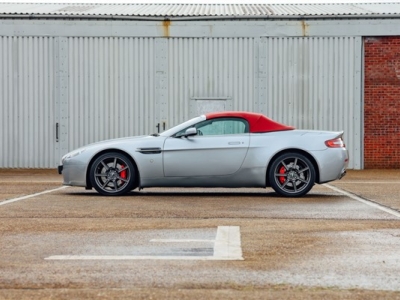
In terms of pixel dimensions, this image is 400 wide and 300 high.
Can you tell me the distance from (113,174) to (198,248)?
247 inches

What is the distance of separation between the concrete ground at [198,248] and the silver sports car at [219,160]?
0.52 m

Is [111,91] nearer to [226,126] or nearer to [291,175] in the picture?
[226,126]

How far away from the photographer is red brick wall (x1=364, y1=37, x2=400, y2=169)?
25750mm

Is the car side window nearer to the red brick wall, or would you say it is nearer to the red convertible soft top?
the red convertible soft top

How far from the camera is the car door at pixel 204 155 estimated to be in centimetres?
1358

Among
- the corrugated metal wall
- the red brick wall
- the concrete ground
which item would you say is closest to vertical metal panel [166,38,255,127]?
the corrugated metal wall

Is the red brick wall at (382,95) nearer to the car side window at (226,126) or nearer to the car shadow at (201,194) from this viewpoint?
the car shadow at (201,194)

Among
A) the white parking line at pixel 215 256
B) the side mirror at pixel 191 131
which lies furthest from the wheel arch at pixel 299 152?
the white parking line at pixel 215 256

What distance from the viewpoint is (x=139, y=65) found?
2581 cm

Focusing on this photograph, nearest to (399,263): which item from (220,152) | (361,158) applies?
(220,152)

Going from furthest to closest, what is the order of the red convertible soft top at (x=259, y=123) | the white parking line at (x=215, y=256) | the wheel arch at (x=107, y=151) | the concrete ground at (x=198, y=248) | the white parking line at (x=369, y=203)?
the red convertible soft top at (x=259, y=123)
the wheel arch at (x=107, y=151)
the white parking line at (x=369, y=203)
the white parking line at (x=215, y=256)
the concrete ground at (x=198, y=248)

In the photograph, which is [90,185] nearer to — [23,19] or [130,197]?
[130,197]

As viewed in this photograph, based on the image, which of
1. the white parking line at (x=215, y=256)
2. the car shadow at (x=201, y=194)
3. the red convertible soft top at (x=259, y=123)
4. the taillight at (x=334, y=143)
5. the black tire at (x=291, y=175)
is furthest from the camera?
the car shadow at (x=201, y=194)

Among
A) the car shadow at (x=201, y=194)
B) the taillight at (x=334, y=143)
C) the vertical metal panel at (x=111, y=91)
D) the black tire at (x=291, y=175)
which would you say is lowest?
the car shadow at (x=201, y=194)
